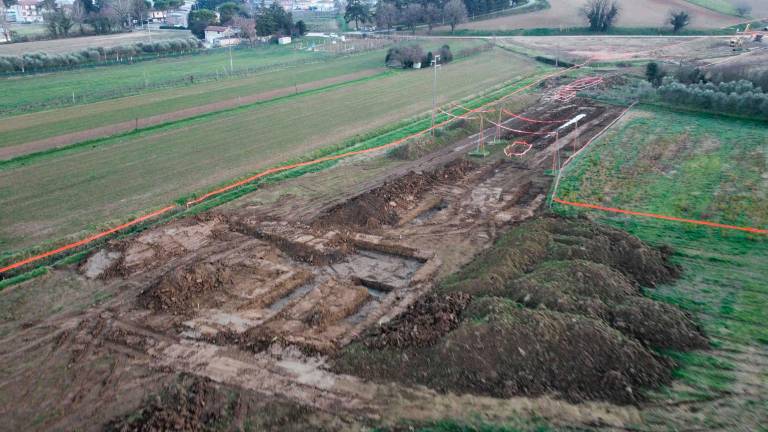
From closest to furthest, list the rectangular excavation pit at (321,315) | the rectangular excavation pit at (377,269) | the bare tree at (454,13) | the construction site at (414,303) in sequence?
1. the construction site at (414,303)
2. the rectangular excavation pit at (321,315)
3. the rectangular excavation pit at (377,269)
4. the bare tree at (454,13)

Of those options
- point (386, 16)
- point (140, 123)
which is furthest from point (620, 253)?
point (386, 16)

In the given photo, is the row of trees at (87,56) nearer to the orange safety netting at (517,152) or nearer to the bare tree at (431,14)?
the bare tree at (431,14)

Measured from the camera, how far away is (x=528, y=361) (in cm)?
1079

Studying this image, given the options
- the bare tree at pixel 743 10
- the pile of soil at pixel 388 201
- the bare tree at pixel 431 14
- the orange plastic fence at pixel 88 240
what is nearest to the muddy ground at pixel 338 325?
the pile of soil at pixel 388 201

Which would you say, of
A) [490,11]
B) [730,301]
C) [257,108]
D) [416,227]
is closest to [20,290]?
[416,227]

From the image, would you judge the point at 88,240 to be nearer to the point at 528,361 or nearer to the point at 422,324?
the point at 422,324

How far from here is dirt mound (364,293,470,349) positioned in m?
11.8

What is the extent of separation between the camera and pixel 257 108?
36312 millimetres

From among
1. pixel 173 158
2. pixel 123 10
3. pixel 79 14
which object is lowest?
pixel 173 158

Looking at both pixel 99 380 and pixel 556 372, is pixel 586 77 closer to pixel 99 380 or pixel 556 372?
pixel 556 372

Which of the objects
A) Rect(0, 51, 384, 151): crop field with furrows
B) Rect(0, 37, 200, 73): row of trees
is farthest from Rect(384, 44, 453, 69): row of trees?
Rect(0, 37, 200, 73): row of trees

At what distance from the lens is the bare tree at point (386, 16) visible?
269 feet

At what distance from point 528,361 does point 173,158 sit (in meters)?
20.1

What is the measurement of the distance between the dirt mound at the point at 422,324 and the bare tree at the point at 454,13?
7444 cm
